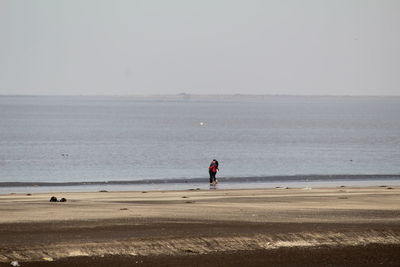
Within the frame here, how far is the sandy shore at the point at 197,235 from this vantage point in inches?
660

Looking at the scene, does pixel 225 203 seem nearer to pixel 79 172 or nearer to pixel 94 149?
pixel 79 172

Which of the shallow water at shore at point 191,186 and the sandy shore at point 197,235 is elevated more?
the shallow water at shore at point 191,186

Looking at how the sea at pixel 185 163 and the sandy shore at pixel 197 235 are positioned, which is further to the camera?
the sea at pixel 185 163

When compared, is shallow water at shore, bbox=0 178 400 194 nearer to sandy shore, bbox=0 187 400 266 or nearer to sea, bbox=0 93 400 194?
sea, bbox=0 93 400 194

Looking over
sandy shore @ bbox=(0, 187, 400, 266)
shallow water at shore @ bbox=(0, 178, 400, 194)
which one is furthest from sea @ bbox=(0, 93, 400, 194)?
sandy shore @ bbox=(0, 187, 400, 266)

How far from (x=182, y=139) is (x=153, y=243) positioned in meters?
93.3

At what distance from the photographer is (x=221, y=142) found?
103875mm

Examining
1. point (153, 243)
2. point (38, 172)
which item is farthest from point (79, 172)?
point (153, 243)

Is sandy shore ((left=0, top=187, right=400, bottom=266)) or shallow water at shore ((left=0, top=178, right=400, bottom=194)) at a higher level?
shallow water at shore ((left=0, top=178, right=400, bottom=194))

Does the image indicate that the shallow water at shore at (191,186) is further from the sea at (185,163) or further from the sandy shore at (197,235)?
the sandy shore at (197,235)

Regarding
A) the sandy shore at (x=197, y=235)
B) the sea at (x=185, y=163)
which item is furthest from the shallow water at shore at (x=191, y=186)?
the sandy shore at (x=197, y=235)

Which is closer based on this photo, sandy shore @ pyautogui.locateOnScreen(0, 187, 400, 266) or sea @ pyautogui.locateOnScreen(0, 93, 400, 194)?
sandy shore @ pyautogui.locateOnScreen(0, 187, 400, 266)

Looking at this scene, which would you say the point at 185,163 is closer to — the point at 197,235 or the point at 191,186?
the point at 191,186

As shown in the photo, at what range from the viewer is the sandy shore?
16.8m
